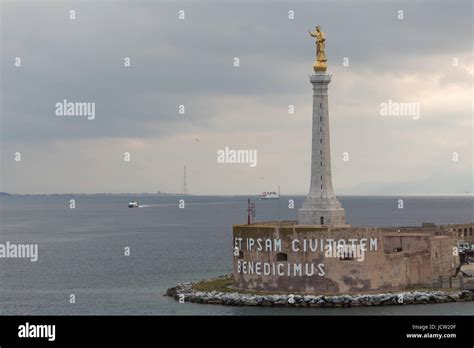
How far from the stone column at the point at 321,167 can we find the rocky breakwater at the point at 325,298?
5.91 metres

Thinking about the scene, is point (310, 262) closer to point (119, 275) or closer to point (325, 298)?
point (325, 298)

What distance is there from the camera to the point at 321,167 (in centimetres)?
6119

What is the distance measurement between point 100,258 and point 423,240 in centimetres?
4324

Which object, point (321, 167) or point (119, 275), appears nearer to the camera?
point (321, 167)

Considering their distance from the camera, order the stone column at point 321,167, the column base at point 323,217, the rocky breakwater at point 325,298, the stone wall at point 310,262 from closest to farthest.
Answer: the rocky breakwater at point 325,298 → the stone wall at point 310,262 → the stone column at point 321,167 → the column base at point 323,217

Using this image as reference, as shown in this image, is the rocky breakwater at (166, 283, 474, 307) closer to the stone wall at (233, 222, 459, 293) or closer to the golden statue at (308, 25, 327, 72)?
the stone wall at (233, 222, 459, 293)

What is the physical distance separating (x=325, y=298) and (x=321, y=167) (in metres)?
9.02

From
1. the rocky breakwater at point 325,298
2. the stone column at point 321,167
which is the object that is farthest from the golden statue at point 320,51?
the rocky breakwater at point 325,298

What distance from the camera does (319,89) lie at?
60938 mm

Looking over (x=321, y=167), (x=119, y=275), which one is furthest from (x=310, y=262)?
(x=119, y=275)

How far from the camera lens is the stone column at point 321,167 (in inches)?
2395

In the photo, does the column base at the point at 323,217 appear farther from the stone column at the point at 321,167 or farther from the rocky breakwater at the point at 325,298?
the rocky breakwater at the point at 325,298
